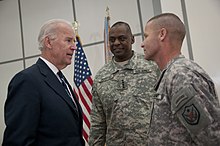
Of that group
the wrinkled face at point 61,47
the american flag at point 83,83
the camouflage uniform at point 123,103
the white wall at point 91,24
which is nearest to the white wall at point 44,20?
the white wall at point 91,24

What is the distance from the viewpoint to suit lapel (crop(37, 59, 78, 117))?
163 cm

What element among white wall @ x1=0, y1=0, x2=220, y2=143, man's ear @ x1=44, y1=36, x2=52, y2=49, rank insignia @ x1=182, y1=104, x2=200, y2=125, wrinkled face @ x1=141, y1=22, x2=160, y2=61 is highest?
white wall @ x1=0, y1=0, x2=220, y2=143

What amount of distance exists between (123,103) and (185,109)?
3.60 feet

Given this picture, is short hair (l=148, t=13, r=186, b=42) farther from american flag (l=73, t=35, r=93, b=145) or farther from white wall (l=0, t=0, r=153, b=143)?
white wall (l=0, t=0, r=153, b=143)

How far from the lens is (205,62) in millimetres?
3191

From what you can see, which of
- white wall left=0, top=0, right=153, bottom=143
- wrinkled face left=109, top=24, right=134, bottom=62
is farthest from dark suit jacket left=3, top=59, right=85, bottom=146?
white wall left=0, top=0, right=153, bottom=143

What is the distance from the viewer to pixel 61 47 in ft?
5.86

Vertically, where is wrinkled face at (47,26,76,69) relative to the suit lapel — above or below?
above

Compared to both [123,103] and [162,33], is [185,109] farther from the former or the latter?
[123,103]

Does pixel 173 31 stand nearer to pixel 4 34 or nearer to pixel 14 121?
pixel 14 121

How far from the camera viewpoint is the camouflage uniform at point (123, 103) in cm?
226

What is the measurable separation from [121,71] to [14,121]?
126 centimetres

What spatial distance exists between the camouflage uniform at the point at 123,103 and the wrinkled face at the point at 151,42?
710 mm

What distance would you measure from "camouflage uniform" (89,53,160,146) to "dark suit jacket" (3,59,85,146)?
66cm
